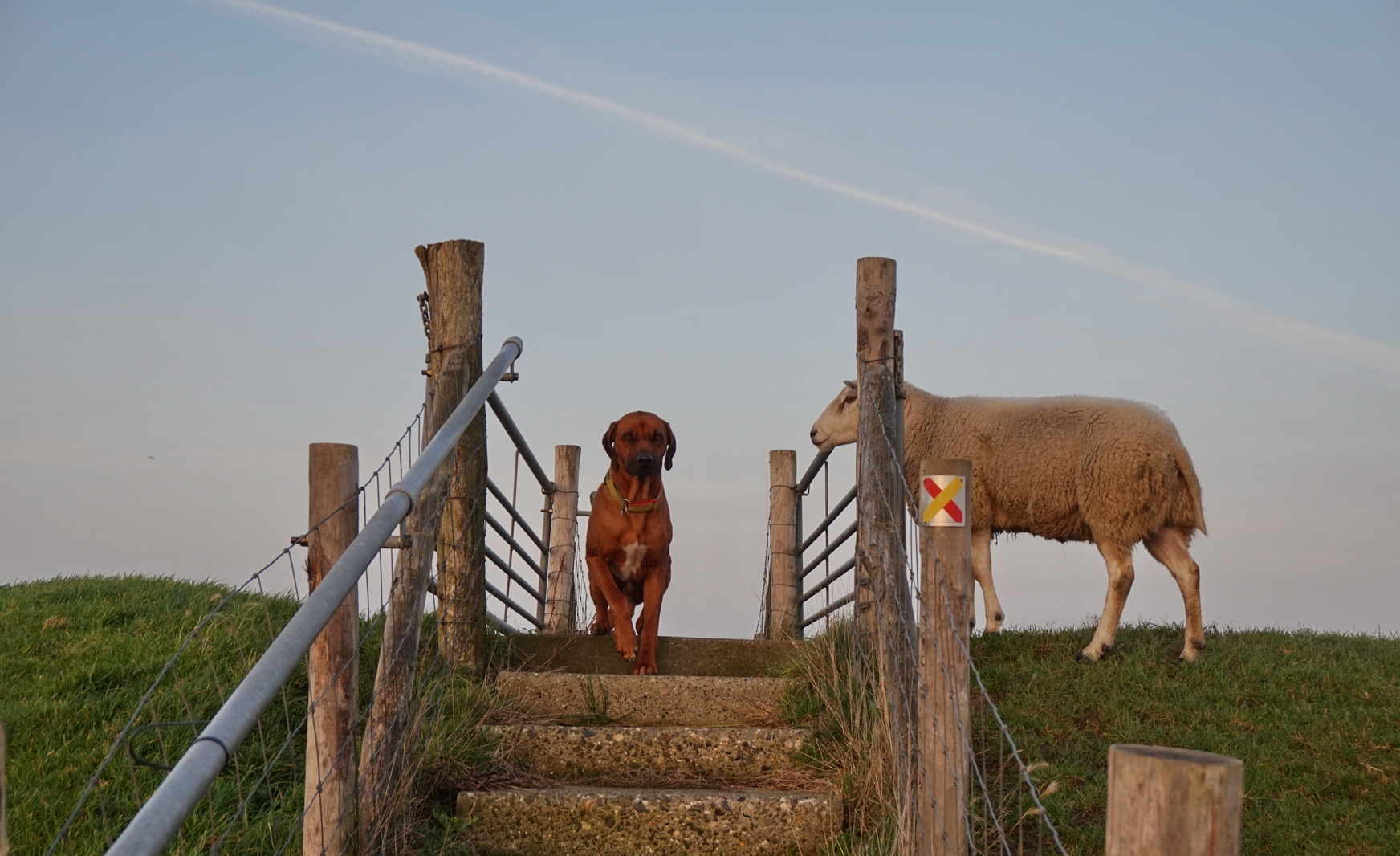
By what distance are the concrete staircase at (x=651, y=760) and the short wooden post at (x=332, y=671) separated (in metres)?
0.72

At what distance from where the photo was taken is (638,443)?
18.6 feet

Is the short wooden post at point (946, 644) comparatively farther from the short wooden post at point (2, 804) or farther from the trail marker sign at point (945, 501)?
the short wooden post at point (2, 804)

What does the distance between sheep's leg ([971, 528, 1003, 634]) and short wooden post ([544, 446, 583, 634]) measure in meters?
3.05

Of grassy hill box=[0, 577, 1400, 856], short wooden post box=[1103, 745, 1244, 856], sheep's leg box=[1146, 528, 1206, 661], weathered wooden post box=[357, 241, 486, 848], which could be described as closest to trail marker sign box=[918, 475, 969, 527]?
weathered wooden post box=[357, 241, 486, 848]

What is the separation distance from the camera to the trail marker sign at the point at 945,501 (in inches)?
124

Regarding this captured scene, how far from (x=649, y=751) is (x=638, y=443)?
1696 mm

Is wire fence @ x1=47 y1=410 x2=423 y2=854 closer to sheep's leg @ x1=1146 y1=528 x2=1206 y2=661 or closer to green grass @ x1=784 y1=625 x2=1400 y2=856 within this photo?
green grass @ x1=784 y1=625 x2=1400 y2=856

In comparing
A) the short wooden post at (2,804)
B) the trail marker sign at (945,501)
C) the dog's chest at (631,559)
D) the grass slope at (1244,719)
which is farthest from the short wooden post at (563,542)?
the short wooden post at (2,804)

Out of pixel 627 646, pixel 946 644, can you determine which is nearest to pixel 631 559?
pixel 627 646

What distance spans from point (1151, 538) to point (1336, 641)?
1358 millimetres

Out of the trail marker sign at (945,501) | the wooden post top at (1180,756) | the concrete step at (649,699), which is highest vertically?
the trail marker sign at (945,501)

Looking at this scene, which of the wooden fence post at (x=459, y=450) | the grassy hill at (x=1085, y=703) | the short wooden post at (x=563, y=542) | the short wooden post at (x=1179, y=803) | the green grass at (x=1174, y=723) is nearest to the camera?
the short wooden post at (x=1179, y=803)

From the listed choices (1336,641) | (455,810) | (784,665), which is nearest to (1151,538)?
(1336,641)

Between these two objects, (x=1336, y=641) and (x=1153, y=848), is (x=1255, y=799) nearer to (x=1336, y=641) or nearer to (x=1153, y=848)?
(x=1336, y=641)
